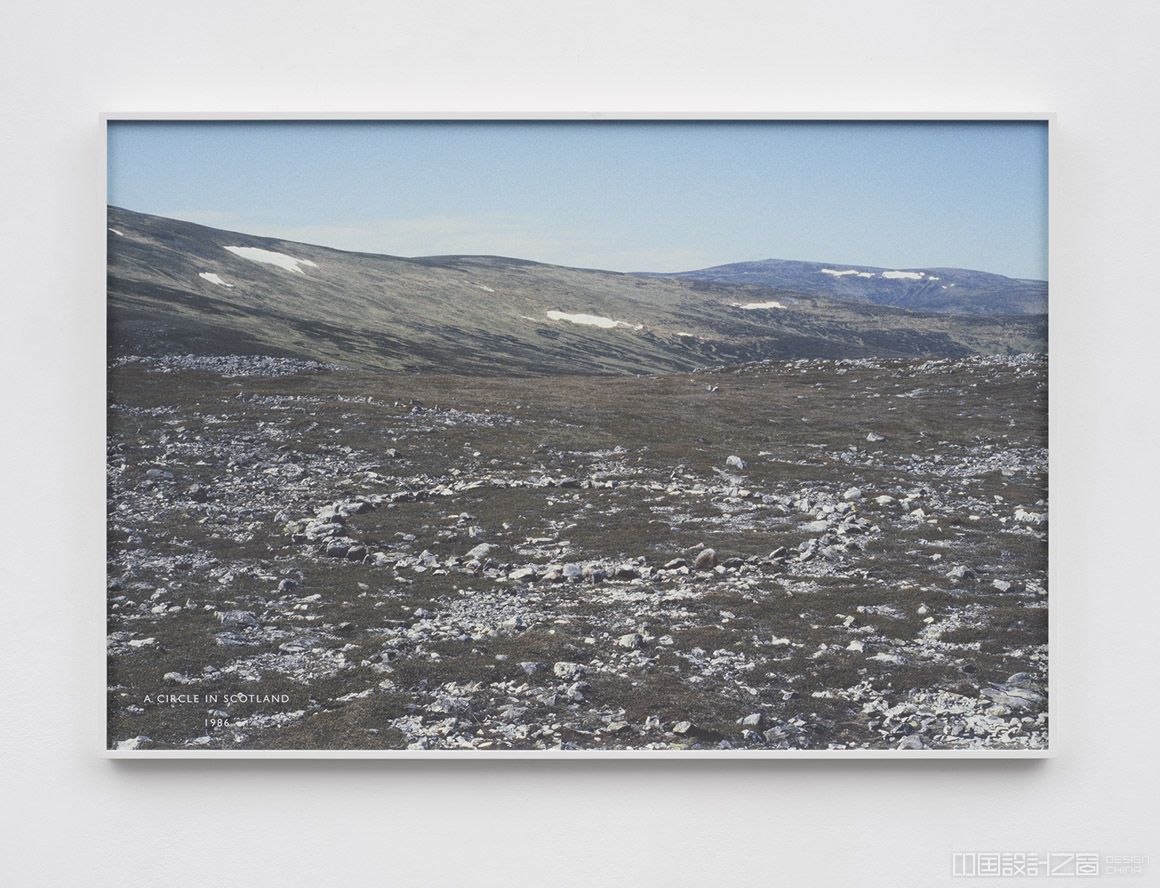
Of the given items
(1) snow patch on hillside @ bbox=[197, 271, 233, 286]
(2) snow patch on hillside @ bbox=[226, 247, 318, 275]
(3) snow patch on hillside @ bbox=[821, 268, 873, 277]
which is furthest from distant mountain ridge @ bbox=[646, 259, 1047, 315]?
(1) snow patch on hillside @ bbox=[197, 271, 233, 286]

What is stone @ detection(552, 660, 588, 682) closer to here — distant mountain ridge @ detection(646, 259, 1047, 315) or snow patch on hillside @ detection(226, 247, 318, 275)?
distant mountain ridge @ detection(646, 259, 1047, 315)

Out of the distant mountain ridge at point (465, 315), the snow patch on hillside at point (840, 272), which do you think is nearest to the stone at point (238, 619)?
the distant mountain ridge at point (465, 315)

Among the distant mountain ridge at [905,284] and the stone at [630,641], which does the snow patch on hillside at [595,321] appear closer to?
the distant mountain ridge at [905,284]

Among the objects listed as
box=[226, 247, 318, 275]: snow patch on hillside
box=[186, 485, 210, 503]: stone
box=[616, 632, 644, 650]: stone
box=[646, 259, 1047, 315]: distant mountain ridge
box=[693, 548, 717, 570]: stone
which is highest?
box=[226, 247, 318, 275]: snow patch on hillside

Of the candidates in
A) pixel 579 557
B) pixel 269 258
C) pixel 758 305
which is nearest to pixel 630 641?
pixel 579 557
